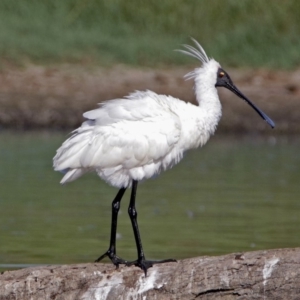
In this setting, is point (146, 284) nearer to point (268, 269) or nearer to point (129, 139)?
point (268, 269)

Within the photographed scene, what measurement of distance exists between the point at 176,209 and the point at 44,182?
8.59 ft

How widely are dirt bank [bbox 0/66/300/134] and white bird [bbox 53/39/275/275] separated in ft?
46.7

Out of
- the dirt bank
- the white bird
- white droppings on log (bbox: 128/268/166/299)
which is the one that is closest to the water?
the white bird

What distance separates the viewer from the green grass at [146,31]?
2580cm

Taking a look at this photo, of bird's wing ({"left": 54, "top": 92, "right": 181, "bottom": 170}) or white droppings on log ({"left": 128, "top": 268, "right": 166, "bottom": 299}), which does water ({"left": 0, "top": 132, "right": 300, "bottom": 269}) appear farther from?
white droppings on log ({"left": 128, "top": 268, "right": 166, "bottom": 299})

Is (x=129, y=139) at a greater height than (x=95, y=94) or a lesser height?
lesser

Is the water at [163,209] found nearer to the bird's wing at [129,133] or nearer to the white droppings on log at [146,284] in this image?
the bird's wing at [129,133]

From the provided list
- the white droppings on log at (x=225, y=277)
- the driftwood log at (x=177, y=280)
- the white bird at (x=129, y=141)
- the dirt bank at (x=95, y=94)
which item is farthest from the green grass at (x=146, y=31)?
the white droppings on log at (x=225, y=277)

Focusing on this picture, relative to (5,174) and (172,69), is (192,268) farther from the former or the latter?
(172,69)

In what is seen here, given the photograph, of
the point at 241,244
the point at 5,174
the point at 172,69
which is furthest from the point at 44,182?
the point at 172,69

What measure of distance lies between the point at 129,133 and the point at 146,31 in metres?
19.5

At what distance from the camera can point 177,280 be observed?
7738mm

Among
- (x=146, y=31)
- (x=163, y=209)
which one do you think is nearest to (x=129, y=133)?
(x=163, y=209)

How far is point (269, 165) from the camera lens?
59.5 ft
